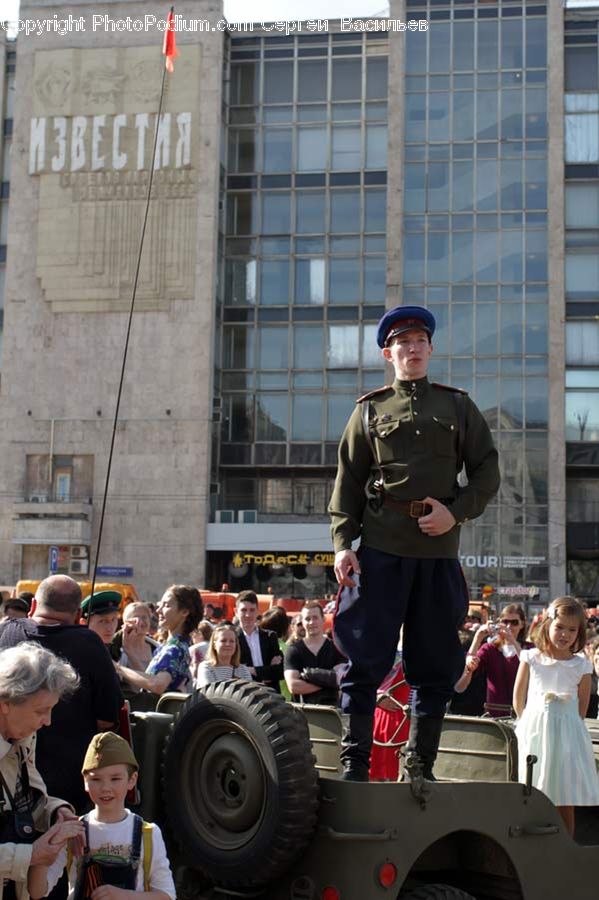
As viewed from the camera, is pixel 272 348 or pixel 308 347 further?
pixel 272 348

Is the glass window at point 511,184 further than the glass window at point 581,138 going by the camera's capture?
No

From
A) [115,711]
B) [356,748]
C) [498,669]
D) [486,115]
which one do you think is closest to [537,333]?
[486,115]

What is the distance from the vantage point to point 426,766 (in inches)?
196

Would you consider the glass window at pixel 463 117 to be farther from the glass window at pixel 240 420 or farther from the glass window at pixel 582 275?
the glass window at pixel 240 420

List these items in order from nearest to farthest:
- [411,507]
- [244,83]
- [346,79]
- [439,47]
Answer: [411,507], [439,47], [346,79], [244,83]

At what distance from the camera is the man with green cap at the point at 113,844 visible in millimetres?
3967

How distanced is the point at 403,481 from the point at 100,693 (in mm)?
1545

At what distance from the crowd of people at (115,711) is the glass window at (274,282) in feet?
151

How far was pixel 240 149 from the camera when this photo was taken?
56.5 meters

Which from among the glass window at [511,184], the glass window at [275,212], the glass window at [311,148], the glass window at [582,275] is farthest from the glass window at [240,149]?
the glass window at [582,275]

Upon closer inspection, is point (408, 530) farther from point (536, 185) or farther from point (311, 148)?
point (311, 148)

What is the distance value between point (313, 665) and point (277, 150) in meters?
48.9

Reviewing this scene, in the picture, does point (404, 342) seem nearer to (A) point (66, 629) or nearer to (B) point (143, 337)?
(A) point (66, 629)

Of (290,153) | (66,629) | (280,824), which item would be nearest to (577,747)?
(280,824)
